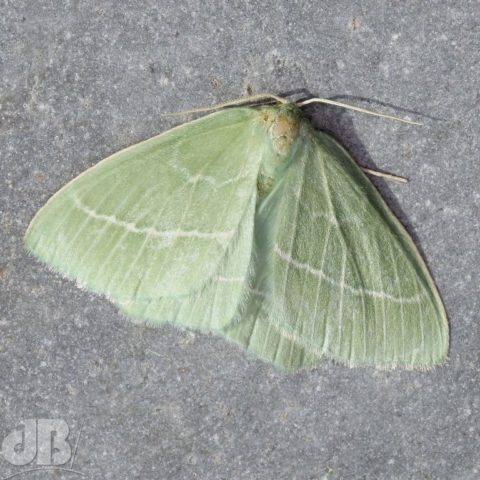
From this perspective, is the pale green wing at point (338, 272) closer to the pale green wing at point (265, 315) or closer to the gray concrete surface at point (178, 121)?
the pale green wing at point (265, 315)

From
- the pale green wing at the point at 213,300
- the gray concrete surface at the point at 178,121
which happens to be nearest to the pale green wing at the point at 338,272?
the pale green wing at the point at 213,300

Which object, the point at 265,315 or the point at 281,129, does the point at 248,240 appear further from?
the point at 281,129

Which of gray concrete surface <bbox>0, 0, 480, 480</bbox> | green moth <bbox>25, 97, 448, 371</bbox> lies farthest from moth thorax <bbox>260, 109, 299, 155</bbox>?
gray concrete surface <bbox>0, 0, 480, 480</bbox>

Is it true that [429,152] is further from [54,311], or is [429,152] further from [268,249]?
[54,311]

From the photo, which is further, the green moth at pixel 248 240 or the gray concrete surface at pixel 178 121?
the gray concrete surface at pixel 178 121

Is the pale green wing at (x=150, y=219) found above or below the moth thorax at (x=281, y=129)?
below

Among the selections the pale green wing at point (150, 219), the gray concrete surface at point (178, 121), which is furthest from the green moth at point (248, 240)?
the gray concrete surface at point (178, 121)

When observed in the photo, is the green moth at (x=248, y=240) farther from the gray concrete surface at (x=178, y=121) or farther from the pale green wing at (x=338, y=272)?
the gray concrete surface at (x=178, y=121)

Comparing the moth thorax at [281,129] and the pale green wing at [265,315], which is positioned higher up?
the moth thorax at [281,129]

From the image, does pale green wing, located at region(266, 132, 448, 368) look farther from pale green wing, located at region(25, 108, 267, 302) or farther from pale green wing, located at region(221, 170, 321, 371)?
pale green wing, located at region(25, 108, 267, 302)
